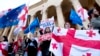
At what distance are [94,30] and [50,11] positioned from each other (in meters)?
8.85

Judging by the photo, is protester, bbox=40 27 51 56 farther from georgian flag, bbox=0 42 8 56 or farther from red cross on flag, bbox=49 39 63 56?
georgian flag, bbox=0 42 8 56

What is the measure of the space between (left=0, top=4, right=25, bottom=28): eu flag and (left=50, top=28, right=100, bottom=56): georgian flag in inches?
86.3

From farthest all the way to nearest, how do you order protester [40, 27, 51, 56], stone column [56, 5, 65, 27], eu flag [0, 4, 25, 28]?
1. stone column [56, 5, 65, 27]
2. eu flag [0, 4, 25, 28]
3. protester [40, 27, 51, 56]

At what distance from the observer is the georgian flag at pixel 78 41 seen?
8.64m

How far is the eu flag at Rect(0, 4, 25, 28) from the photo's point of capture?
11227mm

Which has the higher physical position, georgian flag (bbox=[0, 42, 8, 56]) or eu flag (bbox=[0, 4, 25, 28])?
eu flag (bbox=[0, 4, 25, 28])

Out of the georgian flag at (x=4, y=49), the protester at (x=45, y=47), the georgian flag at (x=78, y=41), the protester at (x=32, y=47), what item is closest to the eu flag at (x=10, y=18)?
the georgian flag at (x=4, y=49)

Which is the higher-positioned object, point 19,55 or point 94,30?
point 94,30

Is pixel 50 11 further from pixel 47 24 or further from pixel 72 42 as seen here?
pixel 72 42

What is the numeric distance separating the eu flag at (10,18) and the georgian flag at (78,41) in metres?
2.19

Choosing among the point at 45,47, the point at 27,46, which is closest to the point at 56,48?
the point at 45,47

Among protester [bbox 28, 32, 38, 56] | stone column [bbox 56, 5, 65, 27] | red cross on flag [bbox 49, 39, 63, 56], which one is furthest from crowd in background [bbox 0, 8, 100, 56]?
stone column [bbox 56, 5, 65, 27]

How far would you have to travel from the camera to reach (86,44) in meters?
8.81

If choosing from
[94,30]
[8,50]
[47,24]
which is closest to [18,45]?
[8,50]
